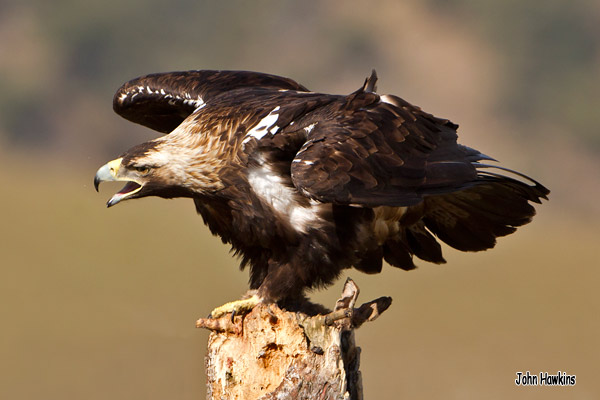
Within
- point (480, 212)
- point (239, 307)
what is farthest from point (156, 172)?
point (480, 212)

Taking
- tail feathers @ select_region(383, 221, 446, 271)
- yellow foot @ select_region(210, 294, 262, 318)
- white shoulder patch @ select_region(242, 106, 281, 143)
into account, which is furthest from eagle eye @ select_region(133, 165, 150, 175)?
tail feathers @ select_region(383, 221, 446, 271)

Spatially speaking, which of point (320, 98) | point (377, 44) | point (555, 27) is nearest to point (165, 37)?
point (377, 44)

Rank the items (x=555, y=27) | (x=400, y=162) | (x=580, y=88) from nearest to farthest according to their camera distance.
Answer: (x=400, y=162) < (x=580, y=88) < (x=555, y=27)


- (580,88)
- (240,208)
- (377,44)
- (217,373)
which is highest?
(377,44)

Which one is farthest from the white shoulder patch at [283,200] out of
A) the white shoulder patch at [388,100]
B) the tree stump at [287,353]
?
the white shoulder patch at [388,100]

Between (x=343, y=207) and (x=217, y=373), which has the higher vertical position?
(x=343, y=207)

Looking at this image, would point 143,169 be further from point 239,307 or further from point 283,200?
point 239,307

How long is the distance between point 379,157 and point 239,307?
4.18 ft

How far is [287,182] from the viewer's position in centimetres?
655

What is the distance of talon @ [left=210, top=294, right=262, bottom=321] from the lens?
261 inches

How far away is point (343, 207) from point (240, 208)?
2.12ft

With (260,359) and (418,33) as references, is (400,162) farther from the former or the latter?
(418,33)

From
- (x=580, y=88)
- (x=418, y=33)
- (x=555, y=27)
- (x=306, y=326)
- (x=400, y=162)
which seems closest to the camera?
(x=306, y=326)

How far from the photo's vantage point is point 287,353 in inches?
246
